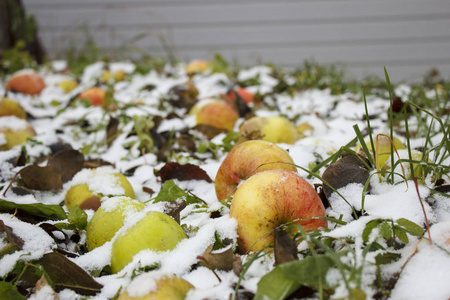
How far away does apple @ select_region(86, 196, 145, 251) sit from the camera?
100 cm

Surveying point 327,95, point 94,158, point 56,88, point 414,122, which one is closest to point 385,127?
point 414,122

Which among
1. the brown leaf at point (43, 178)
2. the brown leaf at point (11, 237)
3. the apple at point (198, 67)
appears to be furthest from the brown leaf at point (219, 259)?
the apple at point (198, 67)

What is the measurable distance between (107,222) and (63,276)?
0.18 meters

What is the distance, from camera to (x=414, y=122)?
6.76 feet

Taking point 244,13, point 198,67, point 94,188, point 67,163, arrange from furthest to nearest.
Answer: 1. point 244,13
2. point 198,67
3. point 67,163
4. point 94,188

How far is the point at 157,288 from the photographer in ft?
2.36

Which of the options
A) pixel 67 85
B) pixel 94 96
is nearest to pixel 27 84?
pixel 67 85

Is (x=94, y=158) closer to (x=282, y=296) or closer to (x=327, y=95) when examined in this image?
(x=282, y=296)

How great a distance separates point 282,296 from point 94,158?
3.98 feet

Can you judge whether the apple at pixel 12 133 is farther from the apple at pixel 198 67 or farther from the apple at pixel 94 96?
the apple at pixel 198 67

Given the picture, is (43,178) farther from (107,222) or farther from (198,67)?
(198,67)

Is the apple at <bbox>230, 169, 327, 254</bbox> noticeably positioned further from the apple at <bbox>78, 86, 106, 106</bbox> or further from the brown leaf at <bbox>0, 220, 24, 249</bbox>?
the apple at <bbox>78, 86, 106, 106</bbox>

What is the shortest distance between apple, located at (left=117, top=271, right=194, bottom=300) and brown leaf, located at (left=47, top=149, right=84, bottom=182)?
2.69ft

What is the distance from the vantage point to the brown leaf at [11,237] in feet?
3.02
